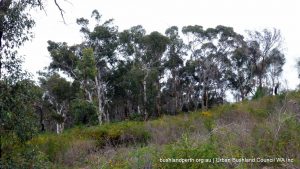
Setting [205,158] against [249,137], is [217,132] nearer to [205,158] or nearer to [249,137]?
[249,137]

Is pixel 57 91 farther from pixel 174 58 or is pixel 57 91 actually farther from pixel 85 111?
pixel 174 58

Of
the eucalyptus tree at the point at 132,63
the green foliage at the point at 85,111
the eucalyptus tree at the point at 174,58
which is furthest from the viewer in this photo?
the eucalyptus tree at the point at 174,58

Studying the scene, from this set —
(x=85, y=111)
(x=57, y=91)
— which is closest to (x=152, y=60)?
(x=57, y=91)

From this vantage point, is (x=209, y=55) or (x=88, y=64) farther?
(x=209, y=55)

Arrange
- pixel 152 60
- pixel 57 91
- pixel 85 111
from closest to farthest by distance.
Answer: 1. pixel 85 111
2. pixel 57 91
3. pixel 152 60

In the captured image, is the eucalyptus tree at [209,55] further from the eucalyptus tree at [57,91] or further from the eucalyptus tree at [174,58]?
the eucalyptus tree at [57,91]

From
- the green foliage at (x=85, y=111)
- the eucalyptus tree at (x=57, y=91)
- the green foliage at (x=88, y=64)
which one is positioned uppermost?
the green foliage at (x=88, y=64)

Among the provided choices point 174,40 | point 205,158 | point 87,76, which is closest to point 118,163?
point 205,158

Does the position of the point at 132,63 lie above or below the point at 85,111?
above

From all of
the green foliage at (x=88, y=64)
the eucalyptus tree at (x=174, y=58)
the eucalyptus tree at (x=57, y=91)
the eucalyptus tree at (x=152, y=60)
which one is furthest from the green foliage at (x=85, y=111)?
the eucalyptus tree at (x=174, y=58)

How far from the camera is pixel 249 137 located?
6.48 m

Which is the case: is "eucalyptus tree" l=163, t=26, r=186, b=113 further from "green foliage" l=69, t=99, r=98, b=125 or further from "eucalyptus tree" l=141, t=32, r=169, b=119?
"green foliage" l=69, t=99, r=98, b=125

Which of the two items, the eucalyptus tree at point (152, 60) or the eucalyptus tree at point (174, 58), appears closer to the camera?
the eucalyptus tree at point (152, 60)

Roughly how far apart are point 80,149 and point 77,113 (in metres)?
18.2
